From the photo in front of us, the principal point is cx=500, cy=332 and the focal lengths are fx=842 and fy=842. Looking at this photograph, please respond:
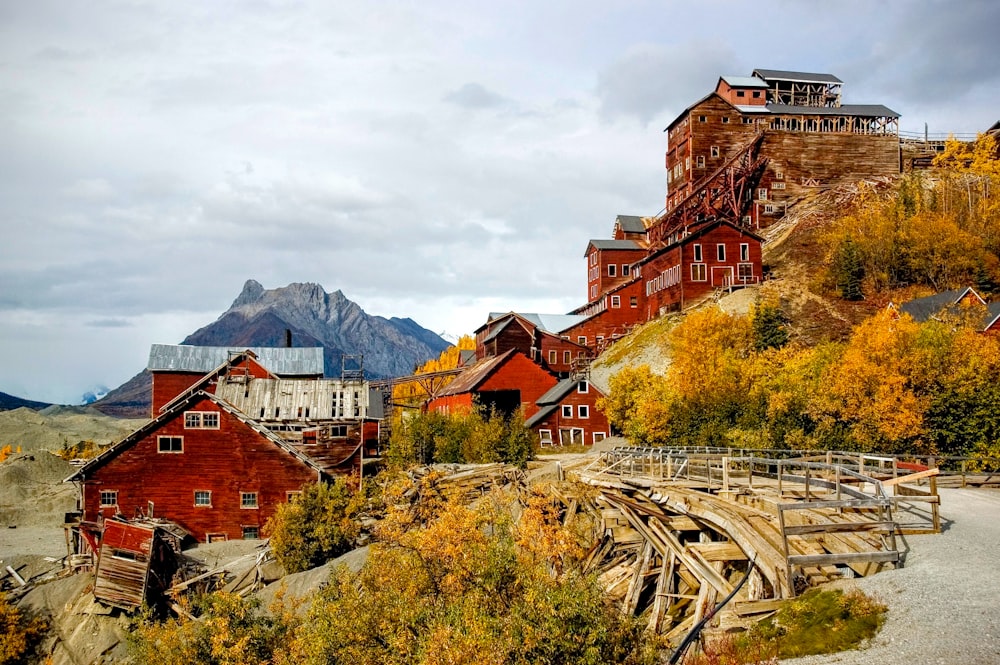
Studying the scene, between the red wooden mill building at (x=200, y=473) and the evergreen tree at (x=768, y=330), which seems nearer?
the red wooden mill building at (x=200, y=473)

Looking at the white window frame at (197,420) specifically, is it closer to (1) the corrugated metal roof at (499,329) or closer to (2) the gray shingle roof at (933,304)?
(1) the corrugated metal roof at (499,329)

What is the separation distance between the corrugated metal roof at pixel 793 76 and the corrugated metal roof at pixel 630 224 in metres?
24.5

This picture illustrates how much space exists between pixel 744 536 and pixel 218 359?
6449cm

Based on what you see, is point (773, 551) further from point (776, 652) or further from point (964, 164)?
point (964, 164)

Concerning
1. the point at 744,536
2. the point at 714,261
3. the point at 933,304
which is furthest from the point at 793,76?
the point at 744,536

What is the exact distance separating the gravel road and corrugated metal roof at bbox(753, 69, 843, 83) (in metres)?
99.0

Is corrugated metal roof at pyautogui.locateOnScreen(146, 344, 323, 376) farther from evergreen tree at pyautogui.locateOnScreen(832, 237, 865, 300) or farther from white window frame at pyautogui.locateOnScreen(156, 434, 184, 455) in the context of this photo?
evergreen tree at pyautogui.locateOnScreen(832, 237, 865, 300)

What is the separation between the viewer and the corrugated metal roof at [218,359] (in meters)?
75.5

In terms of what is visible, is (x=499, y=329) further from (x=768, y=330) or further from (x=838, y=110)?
(x=838, y=110)

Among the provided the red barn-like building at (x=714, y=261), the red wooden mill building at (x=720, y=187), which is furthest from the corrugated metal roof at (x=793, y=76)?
the red barn-like building at (x=714, y=261)

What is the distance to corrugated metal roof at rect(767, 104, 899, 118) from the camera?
336ft

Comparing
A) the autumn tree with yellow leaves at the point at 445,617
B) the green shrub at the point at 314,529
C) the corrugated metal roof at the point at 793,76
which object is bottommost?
the green shrub at the point at 314,529

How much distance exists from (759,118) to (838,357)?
61195mm

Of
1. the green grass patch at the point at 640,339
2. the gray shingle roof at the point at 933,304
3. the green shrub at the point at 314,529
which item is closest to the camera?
the green shrub at the point at 314,529
